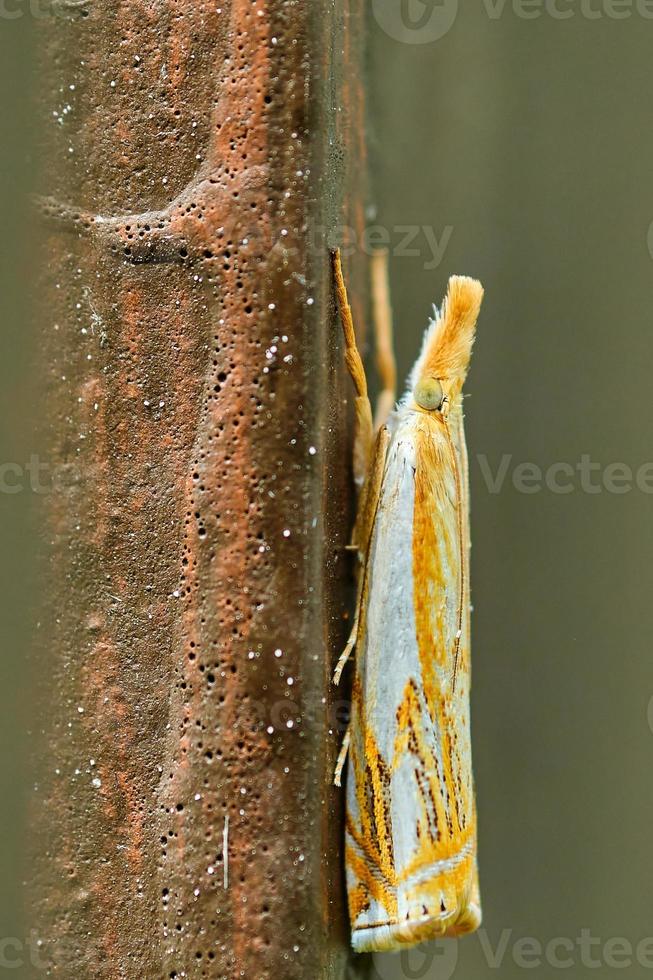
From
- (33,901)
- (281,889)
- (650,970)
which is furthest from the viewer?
(650,970)

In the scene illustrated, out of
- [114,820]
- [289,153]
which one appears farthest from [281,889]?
[289,153]

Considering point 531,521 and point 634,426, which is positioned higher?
point 634,426

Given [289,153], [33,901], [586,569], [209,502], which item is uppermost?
[289,153]

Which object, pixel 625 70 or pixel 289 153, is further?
pixel 625 70

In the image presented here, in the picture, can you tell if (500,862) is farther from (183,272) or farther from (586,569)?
(183,272)

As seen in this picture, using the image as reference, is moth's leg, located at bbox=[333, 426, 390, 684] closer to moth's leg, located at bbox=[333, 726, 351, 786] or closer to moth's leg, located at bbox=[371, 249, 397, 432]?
moth's leg, located at bbox=[333, 726, 351, 786]

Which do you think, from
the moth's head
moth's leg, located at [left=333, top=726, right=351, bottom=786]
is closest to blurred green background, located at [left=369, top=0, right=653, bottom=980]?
the moth's head

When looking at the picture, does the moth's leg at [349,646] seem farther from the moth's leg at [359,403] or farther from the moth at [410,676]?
the moth's leg at [359,403]
